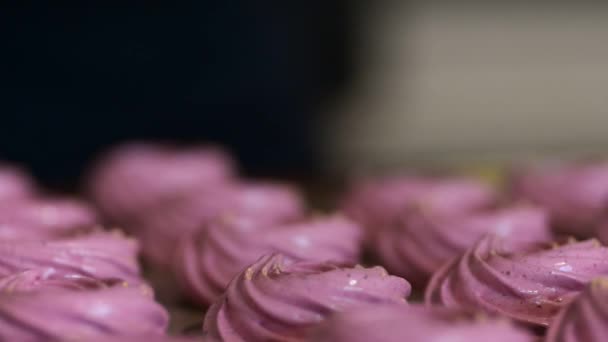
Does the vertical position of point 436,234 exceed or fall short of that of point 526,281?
it falls short

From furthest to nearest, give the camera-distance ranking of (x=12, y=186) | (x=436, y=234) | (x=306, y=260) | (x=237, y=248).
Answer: (x=12, y=186) → (x=436, y=234) → (x=237, y=248) → (x=306, y=260)

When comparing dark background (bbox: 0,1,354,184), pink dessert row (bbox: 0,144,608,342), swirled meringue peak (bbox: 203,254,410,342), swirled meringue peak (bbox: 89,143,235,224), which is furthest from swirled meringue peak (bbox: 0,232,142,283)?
dark background (bbox: 0,1,354,184)

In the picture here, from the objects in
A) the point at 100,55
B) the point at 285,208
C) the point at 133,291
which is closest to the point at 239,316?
the point at 133,291

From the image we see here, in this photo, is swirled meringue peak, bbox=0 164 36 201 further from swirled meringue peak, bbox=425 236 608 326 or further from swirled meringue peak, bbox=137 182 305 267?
swirled meringue peak, bbox=425 236 608 326

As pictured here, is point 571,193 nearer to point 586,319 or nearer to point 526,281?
point 526,281

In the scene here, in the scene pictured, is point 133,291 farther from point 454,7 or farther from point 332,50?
point 454,7

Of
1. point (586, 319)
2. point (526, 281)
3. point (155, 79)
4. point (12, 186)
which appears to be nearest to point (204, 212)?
point (12, 186)
